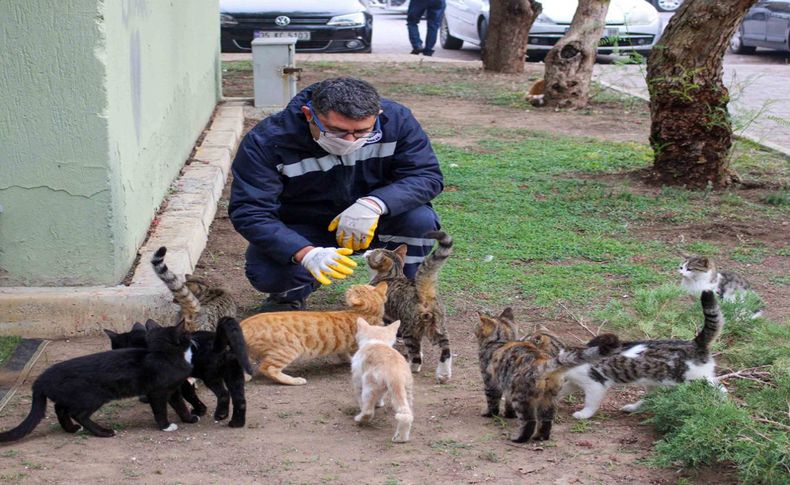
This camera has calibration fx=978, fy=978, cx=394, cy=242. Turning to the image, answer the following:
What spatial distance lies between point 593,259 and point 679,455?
3342mm

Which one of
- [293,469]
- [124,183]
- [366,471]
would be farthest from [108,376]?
[124,183]

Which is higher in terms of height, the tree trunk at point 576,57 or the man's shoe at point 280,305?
the tree trunk at point 576,57

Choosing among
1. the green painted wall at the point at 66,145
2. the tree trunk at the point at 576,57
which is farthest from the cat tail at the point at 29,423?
the tree trunk at the point at 576,57

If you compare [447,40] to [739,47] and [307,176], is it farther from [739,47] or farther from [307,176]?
[307,176]

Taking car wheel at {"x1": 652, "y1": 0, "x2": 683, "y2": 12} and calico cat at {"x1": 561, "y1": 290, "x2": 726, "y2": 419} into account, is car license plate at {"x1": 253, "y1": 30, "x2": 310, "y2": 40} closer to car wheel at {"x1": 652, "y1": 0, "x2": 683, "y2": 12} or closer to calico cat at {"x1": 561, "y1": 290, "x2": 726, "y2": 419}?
calico cat at {"x1": 561, "y1": 290, "x2": 726, "y2": 419}

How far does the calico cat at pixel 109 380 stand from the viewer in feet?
13.6

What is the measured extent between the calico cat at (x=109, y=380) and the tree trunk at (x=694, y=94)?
6.03 meters

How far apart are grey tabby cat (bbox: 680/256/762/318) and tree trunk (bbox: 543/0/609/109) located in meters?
7.52

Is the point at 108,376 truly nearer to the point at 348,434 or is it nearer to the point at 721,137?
the point at 348,434

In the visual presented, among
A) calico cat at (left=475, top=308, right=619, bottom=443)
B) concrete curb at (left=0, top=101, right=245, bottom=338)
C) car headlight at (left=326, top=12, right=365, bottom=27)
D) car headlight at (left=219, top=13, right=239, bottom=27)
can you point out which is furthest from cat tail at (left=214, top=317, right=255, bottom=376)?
car headlight at (left=326, top=12, right=365, bottom=27)

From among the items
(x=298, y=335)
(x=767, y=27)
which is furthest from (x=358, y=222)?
(x=767, y=27)

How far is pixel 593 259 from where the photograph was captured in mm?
7270

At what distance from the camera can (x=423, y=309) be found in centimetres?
520

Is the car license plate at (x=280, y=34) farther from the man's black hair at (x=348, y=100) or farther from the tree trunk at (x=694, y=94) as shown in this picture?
the man's black hair at (x=348, y=100)
